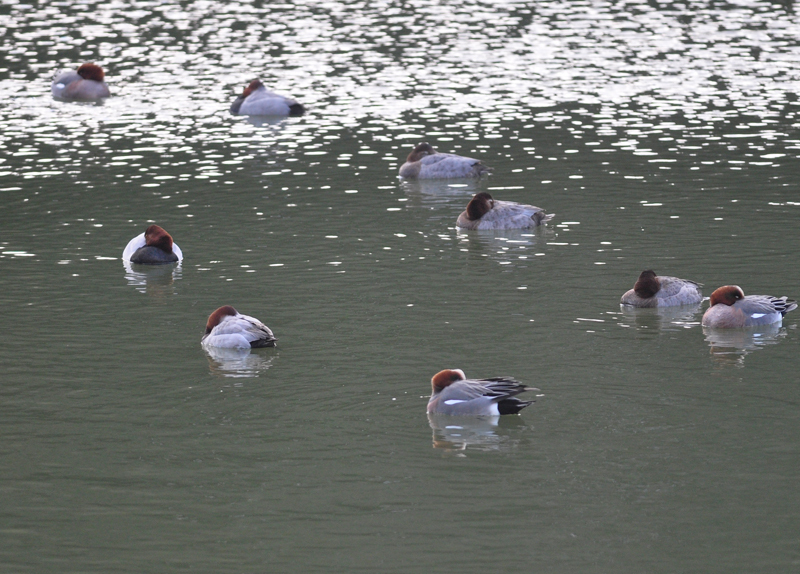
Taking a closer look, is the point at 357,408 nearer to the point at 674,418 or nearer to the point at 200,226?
the point at 674,418

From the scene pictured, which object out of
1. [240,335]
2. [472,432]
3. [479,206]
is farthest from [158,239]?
[472,432]

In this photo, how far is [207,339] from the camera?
18266 mm

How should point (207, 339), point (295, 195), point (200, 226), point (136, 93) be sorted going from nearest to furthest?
1. point (207, 339)
2. point (200, 226)
3. point (295, 195)
4. point (136, 93)

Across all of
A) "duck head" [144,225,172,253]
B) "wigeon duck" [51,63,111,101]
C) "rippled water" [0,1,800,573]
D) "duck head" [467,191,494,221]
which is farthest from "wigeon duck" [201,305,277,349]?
"wigeon duck" [51,63,111,101]

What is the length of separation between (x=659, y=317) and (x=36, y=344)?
941 centimetres

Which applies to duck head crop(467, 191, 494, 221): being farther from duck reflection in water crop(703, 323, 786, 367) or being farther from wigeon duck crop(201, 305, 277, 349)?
wigeon duck crop(201, 305, 277, 349)

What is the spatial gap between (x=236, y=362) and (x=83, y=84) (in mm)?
23925

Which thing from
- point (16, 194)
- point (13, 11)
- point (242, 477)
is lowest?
point (13, 11)

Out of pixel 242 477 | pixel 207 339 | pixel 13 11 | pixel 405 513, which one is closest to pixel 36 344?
pixel 207 339

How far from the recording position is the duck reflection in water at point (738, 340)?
17.5 meters

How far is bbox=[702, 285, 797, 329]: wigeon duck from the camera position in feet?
61.1

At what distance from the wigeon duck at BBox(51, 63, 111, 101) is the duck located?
1722 cm

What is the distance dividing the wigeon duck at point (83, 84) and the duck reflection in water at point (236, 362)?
76.1 feet

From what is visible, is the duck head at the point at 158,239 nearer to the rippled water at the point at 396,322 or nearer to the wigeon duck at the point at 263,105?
the rippled water at the point at 396,322
